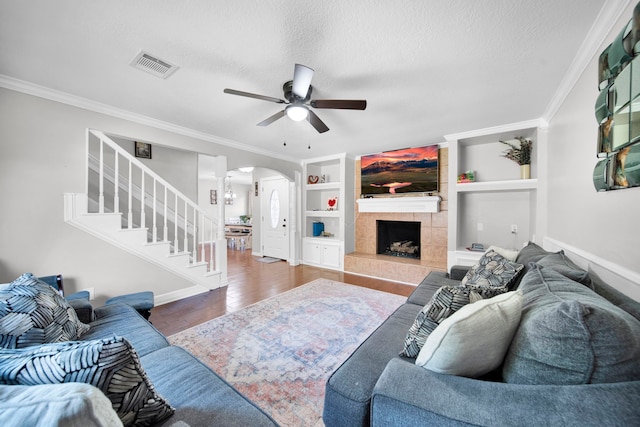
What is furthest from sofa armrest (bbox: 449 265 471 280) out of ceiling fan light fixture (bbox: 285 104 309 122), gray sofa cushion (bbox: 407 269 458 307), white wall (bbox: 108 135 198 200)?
white wall (bbox: 108 135 198 200)

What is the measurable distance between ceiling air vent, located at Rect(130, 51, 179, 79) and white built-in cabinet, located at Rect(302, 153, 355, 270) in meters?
3.33

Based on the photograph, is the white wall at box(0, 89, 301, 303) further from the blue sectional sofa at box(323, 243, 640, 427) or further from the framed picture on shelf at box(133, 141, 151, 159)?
the blue sectional sofa at box(323, 243, 640, 427)

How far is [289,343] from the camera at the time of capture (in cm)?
226

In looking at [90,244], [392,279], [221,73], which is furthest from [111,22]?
[392,279]

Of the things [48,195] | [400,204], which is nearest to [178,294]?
[48,195]

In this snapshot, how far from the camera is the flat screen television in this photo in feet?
13.8

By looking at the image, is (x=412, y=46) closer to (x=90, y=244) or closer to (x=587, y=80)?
(x=587, y=80)

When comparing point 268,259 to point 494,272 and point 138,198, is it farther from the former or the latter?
point 494,272

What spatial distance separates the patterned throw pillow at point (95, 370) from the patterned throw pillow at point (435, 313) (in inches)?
42.4

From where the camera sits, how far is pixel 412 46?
177cm

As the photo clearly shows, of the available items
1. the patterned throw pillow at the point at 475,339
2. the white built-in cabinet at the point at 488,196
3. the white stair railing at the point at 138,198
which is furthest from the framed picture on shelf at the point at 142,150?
the white built-in cabinet at the point at 488,196

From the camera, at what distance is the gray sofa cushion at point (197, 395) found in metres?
0.87

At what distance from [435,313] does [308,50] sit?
194cm

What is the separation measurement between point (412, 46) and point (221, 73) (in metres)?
1.59
